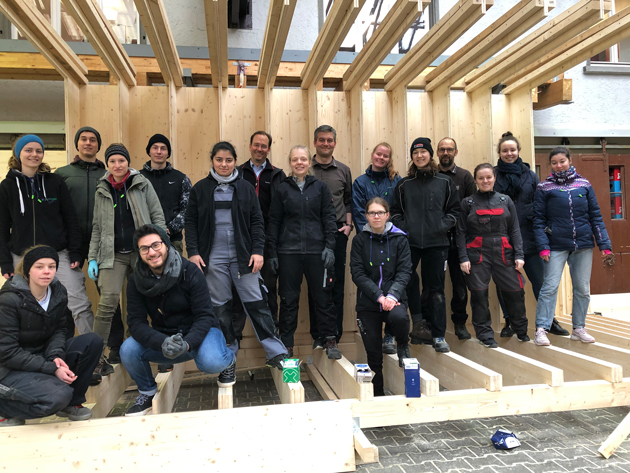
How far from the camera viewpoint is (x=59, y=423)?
2568 mm

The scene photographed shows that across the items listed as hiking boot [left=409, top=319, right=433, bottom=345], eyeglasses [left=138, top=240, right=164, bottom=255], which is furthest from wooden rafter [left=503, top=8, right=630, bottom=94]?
eyeglasses [left=138, top=240, right=164, bottom=255]

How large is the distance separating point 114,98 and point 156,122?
459mm

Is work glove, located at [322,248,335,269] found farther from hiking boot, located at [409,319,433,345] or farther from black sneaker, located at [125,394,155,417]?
black sneaker, located at [125,394,155,417]

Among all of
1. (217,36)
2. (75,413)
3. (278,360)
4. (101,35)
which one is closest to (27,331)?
(75,413)

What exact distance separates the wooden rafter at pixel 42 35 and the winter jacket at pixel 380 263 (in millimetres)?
2983

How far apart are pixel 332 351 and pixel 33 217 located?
241 centimetres

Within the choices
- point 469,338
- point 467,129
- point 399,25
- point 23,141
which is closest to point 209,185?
point 23,141

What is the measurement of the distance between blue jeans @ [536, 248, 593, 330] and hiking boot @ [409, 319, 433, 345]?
3.36 feet

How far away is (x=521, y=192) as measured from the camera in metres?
4.55

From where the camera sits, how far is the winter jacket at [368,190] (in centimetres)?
426

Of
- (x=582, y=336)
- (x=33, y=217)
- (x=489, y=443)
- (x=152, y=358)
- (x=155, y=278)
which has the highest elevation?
(x=33, y=217)

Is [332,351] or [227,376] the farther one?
[332,351]

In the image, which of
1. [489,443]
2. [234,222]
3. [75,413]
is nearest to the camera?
[75,413]

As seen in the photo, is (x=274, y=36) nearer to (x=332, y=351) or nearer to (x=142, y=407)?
(x=332, y=351)
